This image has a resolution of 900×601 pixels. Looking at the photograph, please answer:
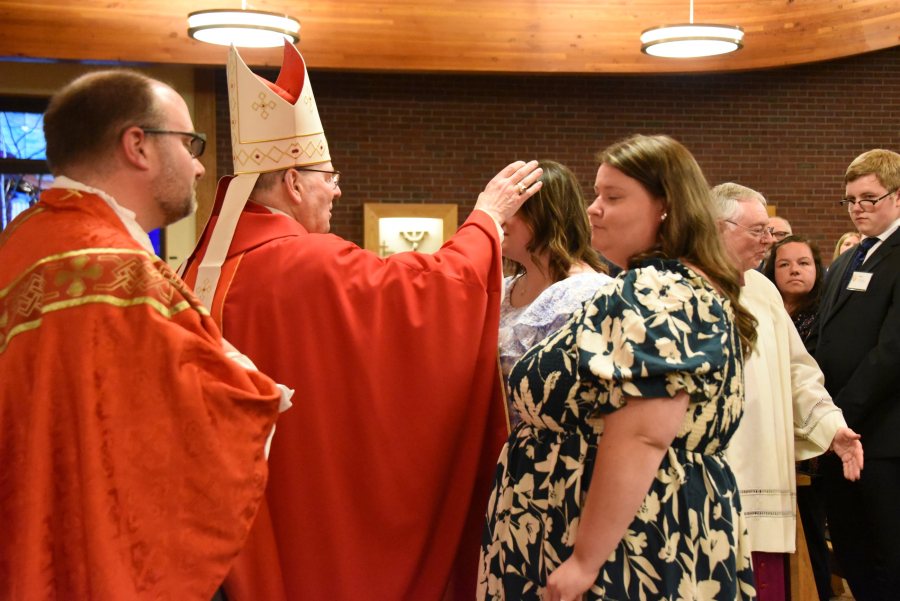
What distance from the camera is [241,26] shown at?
215 inches

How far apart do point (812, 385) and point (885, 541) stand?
0.69 meters

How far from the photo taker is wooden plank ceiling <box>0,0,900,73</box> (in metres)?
6.56

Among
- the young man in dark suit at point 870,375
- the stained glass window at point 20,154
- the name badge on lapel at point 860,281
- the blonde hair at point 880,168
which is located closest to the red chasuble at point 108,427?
the young man in dark suit at point 870,375

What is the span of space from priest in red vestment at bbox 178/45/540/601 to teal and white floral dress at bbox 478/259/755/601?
1.06 ft

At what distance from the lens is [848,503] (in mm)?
2836

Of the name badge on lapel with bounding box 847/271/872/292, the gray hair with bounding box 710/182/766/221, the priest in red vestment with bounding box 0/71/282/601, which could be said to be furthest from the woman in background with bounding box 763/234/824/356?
the priest in red vestment with bounding box 0/71/282/601

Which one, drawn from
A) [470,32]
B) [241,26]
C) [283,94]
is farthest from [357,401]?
[470,32]

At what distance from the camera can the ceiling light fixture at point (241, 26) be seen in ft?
18.0

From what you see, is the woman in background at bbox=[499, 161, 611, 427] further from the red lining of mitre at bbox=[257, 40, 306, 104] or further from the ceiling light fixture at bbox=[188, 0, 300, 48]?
the ceiling light fixture at bbox=[188, 0, 300, 48]

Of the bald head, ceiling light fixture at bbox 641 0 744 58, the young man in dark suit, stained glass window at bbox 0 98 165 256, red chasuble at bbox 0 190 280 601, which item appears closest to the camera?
red chasuble at bbox 0 190 280 601

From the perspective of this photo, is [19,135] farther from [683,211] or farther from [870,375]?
[683,211]

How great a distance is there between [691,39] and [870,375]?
3.76m

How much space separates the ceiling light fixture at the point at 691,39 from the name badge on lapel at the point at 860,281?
3.39 meters

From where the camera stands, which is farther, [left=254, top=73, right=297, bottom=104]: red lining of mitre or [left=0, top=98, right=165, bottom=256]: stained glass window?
[left=0, top=98, right=165, bottom=256]: stained glass window
